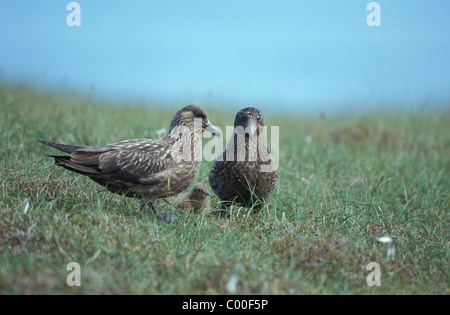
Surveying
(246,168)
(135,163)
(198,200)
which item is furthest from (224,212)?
(135,163)

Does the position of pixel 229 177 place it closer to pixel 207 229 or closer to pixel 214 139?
pixel 207 229

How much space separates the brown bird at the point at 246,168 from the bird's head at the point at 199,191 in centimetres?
35

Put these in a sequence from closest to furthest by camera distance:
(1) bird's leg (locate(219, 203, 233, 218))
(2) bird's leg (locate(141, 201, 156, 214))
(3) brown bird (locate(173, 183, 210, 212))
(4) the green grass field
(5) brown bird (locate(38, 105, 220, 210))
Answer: (4) the green grass field → (5) brown bird (locate(38, 105, 220, 210)) → (2) bird's leg (locate(141, 201, 156, 214)) → (1) bird's leg (locate(219, 203, 233, 218)) → (3) brown bird (locate(173, 183, 210, 212))

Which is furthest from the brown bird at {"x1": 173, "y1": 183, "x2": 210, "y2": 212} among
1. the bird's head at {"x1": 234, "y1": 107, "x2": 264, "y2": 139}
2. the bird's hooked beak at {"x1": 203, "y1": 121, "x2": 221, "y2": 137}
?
the bird's head at {"x1": 234, "y1": 107, "x2": 264, "y2": 139}

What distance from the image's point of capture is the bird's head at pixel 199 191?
509 centimetres

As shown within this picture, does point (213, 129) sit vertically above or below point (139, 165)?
above

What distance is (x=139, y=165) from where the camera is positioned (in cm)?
436

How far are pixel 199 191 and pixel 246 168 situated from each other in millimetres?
788

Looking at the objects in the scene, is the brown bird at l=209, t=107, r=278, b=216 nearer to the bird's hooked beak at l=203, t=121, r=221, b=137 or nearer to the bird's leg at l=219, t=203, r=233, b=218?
the bird's leg at l=219, t=203, r=233, b=218

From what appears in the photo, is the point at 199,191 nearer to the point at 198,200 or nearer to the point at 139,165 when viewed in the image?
the point at 198,200

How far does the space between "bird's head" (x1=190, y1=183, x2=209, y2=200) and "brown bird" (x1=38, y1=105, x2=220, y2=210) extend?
57 centimetres

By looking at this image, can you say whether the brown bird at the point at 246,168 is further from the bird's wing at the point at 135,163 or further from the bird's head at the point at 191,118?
the bird's wing at the point at 135,163

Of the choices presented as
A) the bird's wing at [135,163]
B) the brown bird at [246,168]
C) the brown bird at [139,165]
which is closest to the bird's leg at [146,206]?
the brown bird at [139,165]

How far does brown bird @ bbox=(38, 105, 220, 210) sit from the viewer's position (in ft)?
14.2
